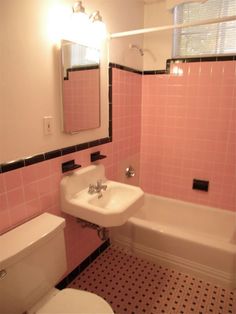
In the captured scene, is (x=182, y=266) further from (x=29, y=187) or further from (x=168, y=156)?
(x=29, y=187)

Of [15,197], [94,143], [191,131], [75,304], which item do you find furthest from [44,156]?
[191,131]

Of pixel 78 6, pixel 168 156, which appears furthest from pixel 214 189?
pixel 78 6

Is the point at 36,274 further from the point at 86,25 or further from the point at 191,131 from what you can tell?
the point at 191,131

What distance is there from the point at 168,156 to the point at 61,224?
158 cm

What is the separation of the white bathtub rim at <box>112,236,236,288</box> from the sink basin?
1.97 feet

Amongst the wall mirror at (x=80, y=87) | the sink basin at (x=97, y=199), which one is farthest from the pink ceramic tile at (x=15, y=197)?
the wall mirror at (x=80, y=87)

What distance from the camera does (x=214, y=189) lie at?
2.47 meters

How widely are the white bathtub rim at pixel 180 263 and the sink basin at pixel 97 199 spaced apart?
0.60 m

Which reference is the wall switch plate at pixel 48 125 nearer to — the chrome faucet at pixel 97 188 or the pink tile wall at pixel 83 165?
the pink tile wall at pixel 83 165

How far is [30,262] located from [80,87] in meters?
1.18

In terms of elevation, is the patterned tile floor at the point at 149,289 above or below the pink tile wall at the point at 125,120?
below

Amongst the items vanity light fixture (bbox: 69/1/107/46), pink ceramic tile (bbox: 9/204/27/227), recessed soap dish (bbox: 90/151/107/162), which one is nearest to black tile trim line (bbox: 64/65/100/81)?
vanity light fixture (bbox: 69/1/107/46)

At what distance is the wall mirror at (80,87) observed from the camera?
5.15 feet

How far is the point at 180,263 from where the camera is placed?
2018 millimetres
